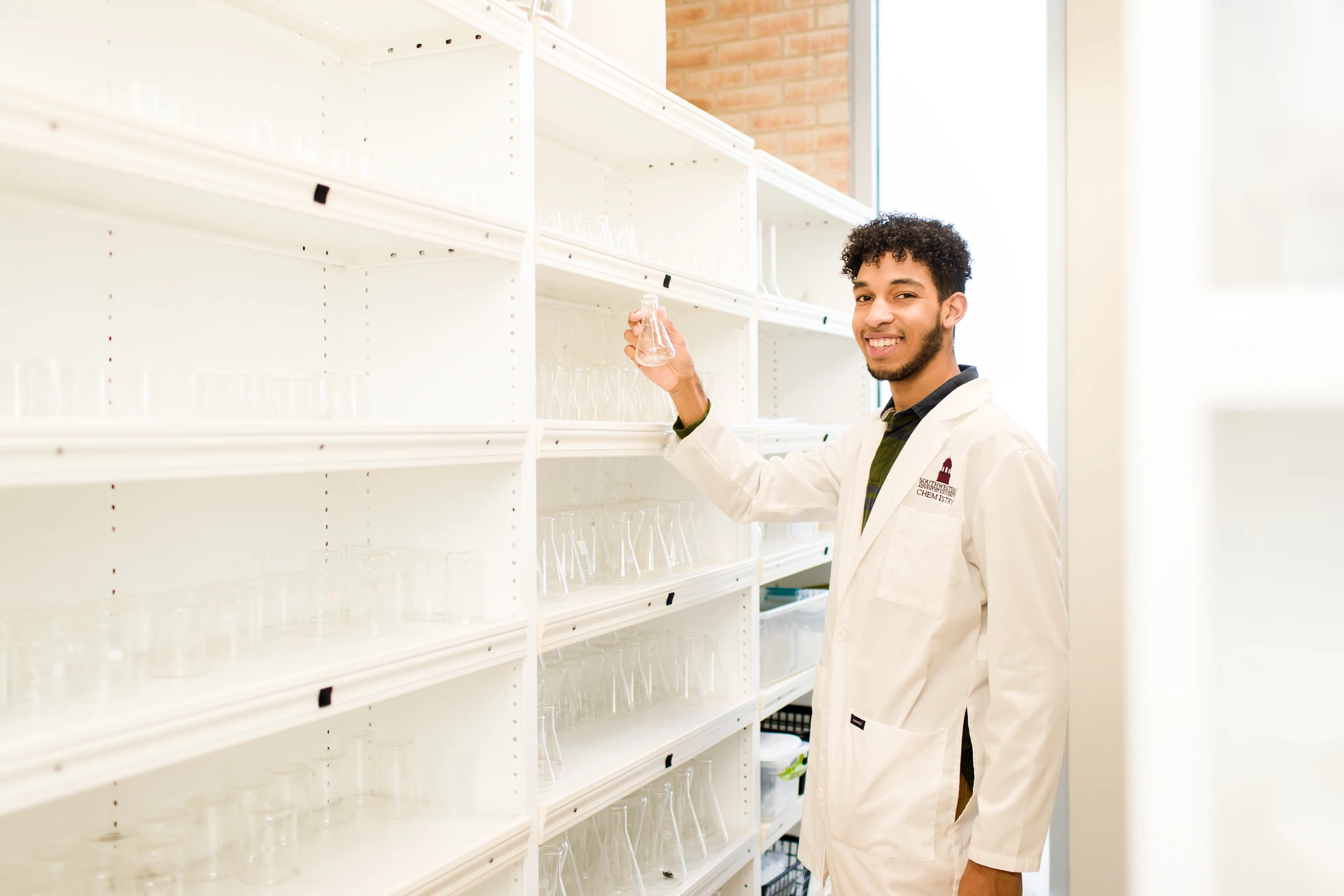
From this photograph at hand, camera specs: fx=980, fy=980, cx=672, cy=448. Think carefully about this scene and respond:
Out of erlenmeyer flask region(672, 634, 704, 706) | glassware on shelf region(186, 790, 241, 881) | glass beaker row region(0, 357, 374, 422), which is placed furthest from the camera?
erlenmeyer flask region(672, 634, 704, 706)

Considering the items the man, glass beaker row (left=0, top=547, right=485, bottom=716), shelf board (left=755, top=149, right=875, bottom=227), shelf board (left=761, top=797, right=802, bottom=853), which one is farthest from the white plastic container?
shelf board (left=755, top=149, right=875, bottom=227)

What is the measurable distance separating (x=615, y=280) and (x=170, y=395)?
3.45ft

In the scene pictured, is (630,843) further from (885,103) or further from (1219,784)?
(885,103)

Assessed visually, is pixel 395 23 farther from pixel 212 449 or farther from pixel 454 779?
pixel 454 779

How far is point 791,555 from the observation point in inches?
132

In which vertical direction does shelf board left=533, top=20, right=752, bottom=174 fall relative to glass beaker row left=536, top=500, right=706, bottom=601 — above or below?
above

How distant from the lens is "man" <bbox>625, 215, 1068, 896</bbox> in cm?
191

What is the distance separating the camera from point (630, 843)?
255cm

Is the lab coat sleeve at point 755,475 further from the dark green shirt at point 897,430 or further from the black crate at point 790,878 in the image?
the black crate at point 790,878

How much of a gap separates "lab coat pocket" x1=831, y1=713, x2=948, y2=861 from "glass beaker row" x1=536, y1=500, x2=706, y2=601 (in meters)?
0.75

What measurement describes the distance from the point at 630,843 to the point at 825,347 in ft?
7.61

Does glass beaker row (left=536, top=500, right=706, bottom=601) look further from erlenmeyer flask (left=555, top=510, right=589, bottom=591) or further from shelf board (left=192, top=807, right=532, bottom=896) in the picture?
shelf board (left=192, top=807, right=532, bottom=896)

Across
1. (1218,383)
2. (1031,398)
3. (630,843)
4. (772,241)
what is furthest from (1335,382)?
(1031,398)

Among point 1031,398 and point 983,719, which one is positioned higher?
point 1031,398
